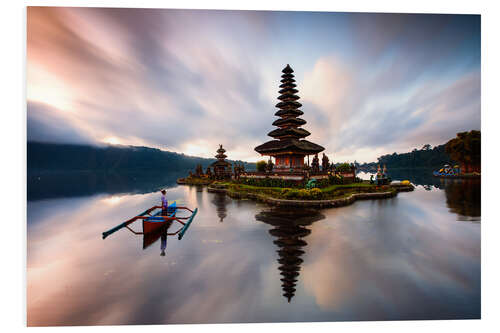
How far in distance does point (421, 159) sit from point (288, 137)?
89835 mm

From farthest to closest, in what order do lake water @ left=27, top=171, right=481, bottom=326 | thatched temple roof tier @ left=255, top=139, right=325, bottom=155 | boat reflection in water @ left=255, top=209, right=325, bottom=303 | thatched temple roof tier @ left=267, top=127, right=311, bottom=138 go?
thatched temple roof tier @ left=267, top=127, right=311, bottom=138 → thatched temple roof tier @ left=255, top=139, right=325, bottom=155 → boat reflection in water @ left=255, top=209, right=325, bottom=303 → lake water @ left=27, top=171, right=481, bottom=326

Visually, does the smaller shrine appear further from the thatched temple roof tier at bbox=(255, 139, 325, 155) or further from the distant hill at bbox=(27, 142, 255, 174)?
the distant hill at bbox=(27, 142, 255, 174)

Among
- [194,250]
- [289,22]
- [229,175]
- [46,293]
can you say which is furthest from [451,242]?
[229,175]

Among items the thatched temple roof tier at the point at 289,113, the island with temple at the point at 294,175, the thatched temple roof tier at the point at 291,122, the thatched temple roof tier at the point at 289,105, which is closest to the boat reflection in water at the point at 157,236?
the island with temple at the point at 294,175

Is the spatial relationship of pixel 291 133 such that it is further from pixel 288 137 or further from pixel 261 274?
pixel 261 274

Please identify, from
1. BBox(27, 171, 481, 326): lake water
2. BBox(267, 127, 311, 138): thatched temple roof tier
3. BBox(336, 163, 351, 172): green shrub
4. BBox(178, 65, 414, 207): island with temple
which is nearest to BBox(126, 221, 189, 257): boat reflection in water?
BBox(27, 171, 481, 326): lake water

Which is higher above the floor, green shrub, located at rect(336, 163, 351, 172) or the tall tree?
the tall tree

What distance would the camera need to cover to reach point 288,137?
1917 centimetres

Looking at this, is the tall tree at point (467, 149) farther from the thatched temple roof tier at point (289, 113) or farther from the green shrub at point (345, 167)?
the thatched temple roof tier at point (289, 113)

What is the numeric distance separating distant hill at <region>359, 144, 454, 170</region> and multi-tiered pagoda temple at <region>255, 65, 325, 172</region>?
196 ft

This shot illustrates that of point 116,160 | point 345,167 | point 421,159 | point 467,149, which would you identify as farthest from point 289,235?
point 116,160

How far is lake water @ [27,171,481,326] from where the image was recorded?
3.71 m

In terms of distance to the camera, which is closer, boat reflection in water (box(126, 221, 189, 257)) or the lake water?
the lake water

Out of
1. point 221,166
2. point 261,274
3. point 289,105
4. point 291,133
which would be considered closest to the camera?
point 261,274
